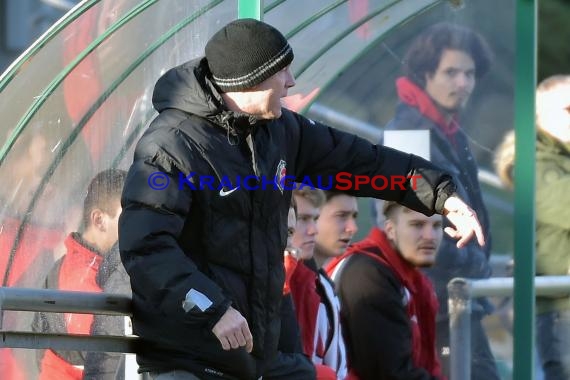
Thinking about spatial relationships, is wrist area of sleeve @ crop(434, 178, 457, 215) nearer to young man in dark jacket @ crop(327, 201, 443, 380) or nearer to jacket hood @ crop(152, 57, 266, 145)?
jacket hood @ crop(152, 57, 266, 145)

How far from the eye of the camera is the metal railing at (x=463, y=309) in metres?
5.96

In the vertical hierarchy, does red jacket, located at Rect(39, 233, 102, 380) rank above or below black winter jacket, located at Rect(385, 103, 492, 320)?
below

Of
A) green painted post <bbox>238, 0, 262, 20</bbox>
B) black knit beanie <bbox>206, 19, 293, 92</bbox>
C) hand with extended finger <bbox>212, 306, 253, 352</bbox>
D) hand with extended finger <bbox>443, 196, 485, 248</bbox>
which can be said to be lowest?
hand with extended finger <bbox>212, 306, 253, 352</bbox>

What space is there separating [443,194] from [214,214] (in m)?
0.78

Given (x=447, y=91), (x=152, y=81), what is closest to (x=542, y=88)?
(x=447, y=91)

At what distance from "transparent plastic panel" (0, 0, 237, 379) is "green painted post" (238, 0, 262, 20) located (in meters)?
0.10

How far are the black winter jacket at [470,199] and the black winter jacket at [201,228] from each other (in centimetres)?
202

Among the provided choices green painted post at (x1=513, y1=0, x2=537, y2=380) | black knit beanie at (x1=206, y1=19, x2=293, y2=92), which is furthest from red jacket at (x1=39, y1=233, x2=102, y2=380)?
green painted post at (x1=513, y1=0, x2=537, y2=380)

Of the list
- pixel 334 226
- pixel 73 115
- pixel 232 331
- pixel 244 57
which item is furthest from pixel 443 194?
pixel 334 226

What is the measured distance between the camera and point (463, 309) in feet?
19.6

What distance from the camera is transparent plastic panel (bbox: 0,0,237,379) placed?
4.86 metres

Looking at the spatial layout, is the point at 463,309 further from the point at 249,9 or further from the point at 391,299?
the point at 249,9

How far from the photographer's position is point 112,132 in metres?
4.89

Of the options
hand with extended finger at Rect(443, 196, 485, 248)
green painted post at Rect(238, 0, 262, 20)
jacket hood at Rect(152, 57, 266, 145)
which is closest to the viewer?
jacket hood at Rect(152, 57, 266, 145)
